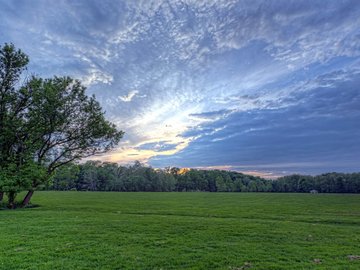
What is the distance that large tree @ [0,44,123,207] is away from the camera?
32750mm

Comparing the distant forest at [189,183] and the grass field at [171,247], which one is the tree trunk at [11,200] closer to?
the grass field at [171,247]

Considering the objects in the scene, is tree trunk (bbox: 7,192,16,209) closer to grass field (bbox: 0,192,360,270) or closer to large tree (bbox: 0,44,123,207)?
large tree (bbox: 0,44,123,207)

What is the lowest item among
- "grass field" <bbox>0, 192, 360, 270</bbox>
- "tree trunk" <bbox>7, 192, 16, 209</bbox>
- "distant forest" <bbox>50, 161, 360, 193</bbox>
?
"grass field" <bbox>0, 192, 360, 270</bbox>

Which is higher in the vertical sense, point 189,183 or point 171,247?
point 189,183

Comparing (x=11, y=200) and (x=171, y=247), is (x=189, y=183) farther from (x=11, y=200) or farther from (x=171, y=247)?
(x=171, y=247)

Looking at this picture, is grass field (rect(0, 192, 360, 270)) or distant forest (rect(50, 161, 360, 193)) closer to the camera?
grass field (rect(0, 192, 360, 270))

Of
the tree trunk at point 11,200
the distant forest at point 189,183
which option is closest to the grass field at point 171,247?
the tree trunk at point 11,200

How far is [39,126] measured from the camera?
34.7 m

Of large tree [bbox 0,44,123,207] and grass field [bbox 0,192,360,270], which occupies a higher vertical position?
large tree [bbox 0,44,123,207]

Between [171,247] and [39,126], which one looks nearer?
[171,247]

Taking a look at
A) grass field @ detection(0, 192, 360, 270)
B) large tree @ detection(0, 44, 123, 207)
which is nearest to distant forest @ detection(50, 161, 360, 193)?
large tree @ detection(0, 44, 123, 207)

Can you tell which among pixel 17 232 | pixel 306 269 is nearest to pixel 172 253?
pixel 306 269

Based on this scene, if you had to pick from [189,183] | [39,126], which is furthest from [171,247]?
[189,183]

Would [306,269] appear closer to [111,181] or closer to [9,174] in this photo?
[9,174]
